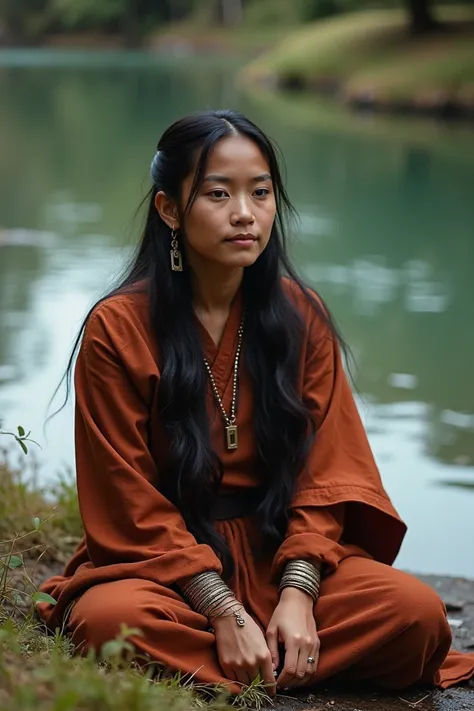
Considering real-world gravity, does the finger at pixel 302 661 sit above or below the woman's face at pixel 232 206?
below

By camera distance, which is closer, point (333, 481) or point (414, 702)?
point (414, 702)

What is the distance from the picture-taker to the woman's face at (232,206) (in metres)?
2.53

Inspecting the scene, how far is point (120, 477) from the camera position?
2.46m

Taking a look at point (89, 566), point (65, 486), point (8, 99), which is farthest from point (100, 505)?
point (8, 99)

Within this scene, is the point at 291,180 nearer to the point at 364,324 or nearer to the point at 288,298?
the point at 364,324

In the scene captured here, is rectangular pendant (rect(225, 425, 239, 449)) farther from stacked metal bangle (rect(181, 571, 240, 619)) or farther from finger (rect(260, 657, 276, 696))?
finger (rect(260, 657, 276, 696))

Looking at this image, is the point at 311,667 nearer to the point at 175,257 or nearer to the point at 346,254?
the point at 175,257

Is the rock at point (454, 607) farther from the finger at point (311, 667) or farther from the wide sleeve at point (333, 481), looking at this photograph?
the finger at point (311, 667)

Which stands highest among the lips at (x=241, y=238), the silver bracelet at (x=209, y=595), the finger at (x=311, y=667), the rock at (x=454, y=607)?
→ the lips at (x=241, y=238)

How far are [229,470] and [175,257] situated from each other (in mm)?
462

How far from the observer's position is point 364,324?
707cm

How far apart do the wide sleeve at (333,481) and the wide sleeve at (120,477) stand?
0.81 ft

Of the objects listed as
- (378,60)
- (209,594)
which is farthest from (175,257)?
(378,60)

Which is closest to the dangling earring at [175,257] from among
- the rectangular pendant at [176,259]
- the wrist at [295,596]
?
A: the rectangular pendant at [176,259]
